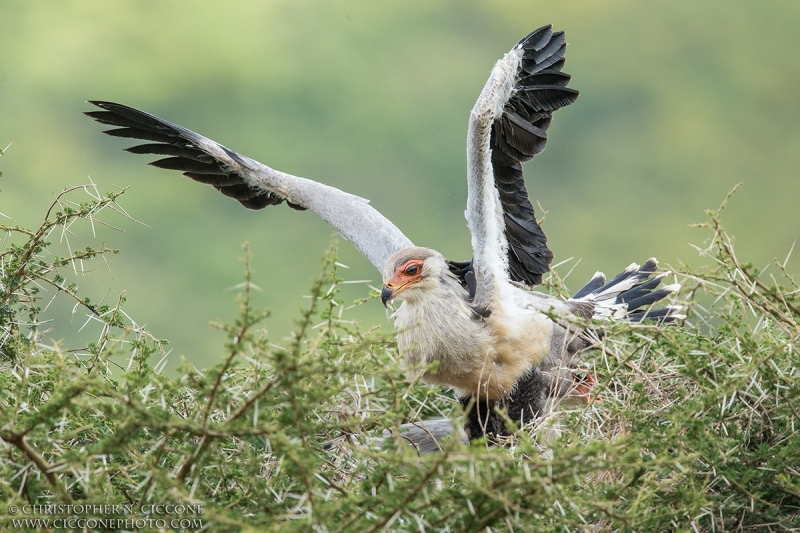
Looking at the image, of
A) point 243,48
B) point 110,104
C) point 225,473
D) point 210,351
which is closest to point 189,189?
point 243,48

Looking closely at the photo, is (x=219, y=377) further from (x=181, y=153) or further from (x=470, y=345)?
(x=181, y=153)

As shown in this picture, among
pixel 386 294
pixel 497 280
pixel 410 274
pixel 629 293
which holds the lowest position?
pixel 386 294

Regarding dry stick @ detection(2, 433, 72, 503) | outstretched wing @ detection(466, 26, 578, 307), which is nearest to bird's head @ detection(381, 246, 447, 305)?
outstretched wing @ detection(466, 26, 578, 307)

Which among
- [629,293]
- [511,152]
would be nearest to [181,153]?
[511,152]

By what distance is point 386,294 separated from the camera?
147 inches

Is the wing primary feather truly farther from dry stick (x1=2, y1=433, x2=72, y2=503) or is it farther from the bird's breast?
dry stick (x1=2, y1=433, x2=72, y2=503)

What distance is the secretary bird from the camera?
3.79 m

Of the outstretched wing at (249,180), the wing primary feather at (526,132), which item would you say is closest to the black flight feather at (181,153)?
the outstretched wing at (249,180)

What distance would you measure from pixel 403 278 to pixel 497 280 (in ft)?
1.51

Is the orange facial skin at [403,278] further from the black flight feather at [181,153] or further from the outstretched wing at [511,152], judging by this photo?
the black flight feather at [181,153]

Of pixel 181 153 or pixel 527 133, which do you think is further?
pixel 181 153

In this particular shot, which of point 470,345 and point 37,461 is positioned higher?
point 470,345

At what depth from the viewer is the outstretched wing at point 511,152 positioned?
3963mm

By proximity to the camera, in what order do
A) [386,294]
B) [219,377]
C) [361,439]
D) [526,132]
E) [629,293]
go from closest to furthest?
[219,377], [361,439], [386,294], [526,132], [629,293]
